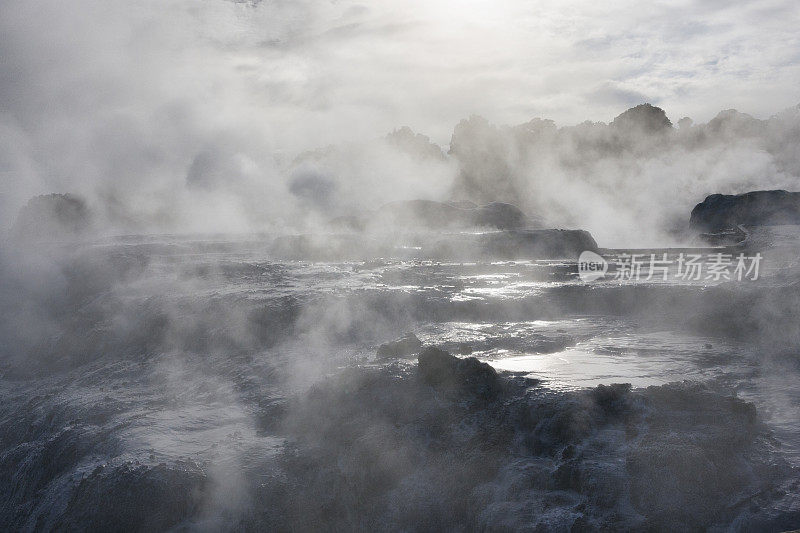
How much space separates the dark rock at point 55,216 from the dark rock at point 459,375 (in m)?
44.4

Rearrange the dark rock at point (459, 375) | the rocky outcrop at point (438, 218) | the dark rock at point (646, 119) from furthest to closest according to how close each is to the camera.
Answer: the dark rock at point (646, 119) → the rocky outcrop at point (438, 218) → the dark rock at point (459, 375)

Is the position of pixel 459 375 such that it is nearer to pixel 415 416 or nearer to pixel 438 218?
pixel 415 416

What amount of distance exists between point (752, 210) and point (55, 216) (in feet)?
188

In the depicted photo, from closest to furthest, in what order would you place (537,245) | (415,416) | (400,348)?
(415,416), (400,348), (537,245)

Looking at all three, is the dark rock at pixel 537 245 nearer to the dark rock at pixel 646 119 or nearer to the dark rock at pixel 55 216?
the dark rock at pixel 55 216

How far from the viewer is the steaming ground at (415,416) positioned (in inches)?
245

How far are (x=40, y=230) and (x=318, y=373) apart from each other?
148ft

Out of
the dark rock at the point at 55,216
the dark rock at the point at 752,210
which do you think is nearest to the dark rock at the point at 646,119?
the dark rock at the point at 752,210

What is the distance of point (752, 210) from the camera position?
3017 cm

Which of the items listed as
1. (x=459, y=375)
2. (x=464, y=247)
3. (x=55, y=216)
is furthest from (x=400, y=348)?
(x=55, y=216)

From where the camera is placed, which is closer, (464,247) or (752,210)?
(464,247)

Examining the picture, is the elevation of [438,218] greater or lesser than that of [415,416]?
greater

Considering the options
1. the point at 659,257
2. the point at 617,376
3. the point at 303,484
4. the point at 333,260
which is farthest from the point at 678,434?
the point at 333,260

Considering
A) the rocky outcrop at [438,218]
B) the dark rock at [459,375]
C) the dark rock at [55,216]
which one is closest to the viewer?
the dark rock at [459,375]
